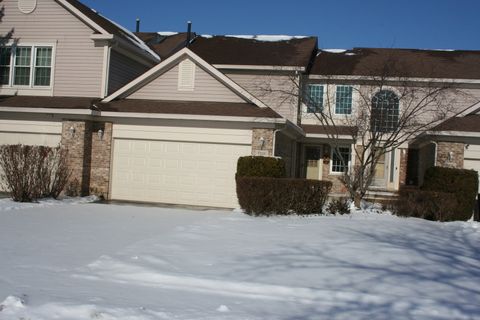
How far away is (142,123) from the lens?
1698cm

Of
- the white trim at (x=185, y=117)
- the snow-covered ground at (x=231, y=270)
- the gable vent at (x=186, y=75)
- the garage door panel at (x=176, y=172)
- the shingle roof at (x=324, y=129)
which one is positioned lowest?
the snow-covered ground at (x=231, y=270)

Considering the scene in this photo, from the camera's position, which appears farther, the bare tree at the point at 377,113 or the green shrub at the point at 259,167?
the bare tree at the point at 377,113

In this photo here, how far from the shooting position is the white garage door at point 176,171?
16.5 metres

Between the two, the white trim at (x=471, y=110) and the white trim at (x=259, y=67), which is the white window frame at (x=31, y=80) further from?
the white trim at (x=471, y=110)

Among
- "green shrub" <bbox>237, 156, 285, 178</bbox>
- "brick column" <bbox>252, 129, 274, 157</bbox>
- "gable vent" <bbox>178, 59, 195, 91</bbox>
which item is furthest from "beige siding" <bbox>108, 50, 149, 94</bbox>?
"green shrub" <bbox>237, 156, 285, 178</bbox>

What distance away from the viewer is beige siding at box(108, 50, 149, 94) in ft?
63.7

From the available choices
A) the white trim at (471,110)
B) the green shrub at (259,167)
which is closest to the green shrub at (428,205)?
the green shrub at (259,167)

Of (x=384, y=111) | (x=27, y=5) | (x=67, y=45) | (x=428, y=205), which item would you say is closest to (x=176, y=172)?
(x=67, y=45)

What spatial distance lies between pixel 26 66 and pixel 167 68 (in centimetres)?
598

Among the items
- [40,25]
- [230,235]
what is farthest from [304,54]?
[230,235]

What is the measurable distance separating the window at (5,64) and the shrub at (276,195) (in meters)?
11.4

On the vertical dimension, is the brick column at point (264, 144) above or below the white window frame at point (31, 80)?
below

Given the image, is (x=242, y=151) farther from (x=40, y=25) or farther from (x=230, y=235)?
(x=40, y=25)

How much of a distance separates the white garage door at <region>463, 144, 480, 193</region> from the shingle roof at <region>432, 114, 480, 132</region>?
600mm
